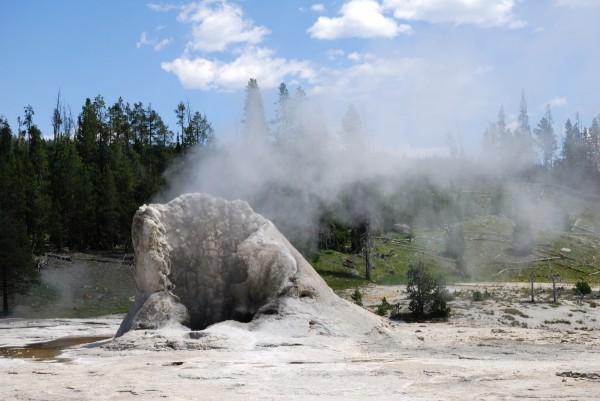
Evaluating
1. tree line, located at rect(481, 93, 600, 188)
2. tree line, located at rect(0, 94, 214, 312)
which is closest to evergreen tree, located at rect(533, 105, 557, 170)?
tree line, located at rect(481, 93, 600, 188)

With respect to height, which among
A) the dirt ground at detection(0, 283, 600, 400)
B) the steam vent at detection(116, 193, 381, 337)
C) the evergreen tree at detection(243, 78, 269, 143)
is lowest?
the dirt ground at detection(0, 283, 600, 400)

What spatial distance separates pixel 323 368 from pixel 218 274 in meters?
6.61

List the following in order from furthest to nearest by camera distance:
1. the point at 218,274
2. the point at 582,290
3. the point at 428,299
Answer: the point at 582,290
the point at 428,299
the point at 218,274

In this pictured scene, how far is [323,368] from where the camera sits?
41.8ft

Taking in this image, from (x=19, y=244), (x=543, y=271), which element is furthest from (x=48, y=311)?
(x=543, y=271)

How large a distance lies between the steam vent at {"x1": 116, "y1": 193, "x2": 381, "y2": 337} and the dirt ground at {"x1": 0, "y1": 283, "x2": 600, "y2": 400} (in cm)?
99

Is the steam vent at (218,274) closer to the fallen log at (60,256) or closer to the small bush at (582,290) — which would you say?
the small bush at (582,290)

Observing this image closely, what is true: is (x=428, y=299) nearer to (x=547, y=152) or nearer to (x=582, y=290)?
(x=582, y=290)

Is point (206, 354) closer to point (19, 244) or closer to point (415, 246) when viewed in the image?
point (19, 244)

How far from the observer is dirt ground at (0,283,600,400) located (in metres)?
10.2

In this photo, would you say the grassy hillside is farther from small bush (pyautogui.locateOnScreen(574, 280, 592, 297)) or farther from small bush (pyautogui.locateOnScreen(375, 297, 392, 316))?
small bush (pyautogui.locateOnScreen(375, 297, 392, 316))

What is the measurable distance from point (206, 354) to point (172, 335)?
70.2 inches

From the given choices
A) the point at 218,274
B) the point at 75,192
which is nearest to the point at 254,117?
the point at 75,192

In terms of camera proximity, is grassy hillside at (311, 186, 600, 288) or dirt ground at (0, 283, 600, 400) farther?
grassy hillside at (311, 186, 600, 288)
